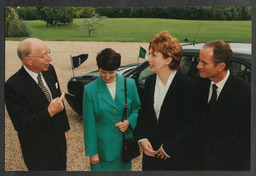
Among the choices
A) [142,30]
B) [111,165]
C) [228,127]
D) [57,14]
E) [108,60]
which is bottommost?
[111,165]

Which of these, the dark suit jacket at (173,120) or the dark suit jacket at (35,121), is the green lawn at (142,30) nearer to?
the dark suit jacket at (35,121)

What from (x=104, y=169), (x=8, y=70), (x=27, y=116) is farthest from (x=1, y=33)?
(x=104, y=169)

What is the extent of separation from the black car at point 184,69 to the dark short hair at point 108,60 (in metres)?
1.09

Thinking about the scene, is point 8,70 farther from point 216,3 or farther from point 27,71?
point 216,3

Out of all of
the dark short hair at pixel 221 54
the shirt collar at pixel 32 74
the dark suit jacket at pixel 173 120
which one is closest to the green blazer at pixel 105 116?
the dark suit jacket at pixel 173 120

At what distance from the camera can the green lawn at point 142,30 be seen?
10.0 feet

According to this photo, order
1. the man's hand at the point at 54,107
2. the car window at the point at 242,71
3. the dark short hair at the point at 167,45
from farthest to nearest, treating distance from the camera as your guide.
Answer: the car window at the point at 242,71
the man's hand at the point at 54,107
the dark short hair at the point at 167,45

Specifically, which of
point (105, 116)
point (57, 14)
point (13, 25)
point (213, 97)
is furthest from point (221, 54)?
point (13, 25)

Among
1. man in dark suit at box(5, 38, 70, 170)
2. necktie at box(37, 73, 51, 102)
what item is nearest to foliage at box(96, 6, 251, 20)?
man in dark suit at box(5, 38, 70, 170)

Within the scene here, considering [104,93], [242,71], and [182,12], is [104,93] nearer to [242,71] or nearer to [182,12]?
[182,12]

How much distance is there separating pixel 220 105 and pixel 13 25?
2.57m

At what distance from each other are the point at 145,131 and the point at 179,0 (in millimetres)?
1575

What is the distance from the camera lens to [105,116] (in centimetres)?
243

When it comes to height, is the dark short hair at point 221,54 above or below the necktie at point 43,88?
above
